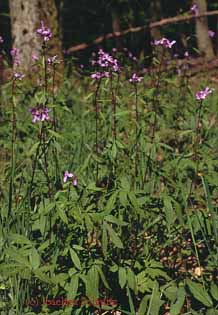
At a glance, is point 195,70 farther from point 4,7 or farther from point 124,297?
point 4,7

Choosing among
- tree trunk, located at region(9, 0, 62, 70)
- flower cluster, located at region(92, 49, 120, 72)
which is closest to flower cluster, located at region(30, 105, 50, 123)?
flower cluster, located at region(92, 49, 120, 72)

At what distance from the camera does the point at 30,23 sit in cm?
582

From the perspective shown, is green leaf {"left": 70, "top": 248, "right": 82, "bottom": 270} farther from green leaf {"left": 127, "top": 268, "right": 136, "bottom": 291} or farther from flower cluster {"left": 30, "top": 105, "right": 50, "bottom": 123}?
flower cluster {"left": 30, "top": 105, "right": 50, "bottom": 123}

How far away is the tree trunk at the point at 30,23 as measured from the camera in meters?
5.76

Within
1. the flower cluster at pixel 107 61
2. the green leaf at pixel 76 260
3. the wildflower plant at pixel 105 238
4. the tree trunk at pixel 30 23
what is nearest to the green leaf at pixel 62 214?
the wildflower plant at pixel 105 238

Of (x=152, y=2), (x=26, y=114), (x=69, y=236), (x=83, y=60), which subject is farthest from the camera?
(x=152, y=2)

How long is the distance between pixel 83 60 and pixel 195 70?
477 centimetres

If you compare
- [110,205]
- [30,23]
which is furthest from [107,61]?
[30,23]

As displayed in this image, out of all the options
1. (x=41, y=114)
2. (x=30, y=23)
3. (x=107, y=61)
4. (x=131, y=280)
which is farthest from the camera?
(x=30, y=23)

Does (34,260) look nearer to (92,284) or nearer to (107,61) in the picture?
(92,284)

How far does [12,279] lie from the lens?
6.46ft

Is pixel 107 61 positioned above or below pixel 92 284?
above

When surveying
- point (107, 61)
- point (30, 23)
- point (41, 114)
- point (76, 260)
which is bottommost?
point (76, 260)

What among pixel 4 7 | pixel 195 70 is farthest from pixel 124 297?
pixel 4 7
